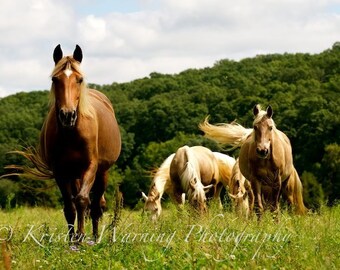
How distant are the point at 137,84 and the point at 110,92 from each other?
5127mm

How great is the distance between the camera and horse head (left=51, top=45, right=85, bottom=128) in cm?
668

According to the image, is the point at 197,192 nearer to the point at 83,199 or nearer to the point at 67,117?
the point at 83,199

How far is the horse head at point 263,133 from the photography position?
33.9ft

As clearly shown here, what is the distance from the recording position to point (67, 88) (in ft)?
22.3

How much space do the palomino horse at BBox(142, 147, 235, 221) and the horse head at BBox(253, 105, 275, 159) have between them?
3.46 metres

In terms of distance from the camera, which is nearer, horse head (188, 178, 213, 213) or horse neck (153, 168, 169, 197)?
horse head (188, 178, 213, 213)

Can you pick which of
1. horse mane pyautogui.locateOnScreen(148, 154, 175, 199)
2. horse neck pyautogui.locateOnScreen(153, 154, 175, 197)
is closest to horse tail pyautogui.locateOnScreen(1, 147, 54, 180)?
horse mane pyautogui.locateOnScreen(148, 154, 175, 199)

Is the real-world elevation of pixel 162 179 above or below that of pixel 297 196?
above

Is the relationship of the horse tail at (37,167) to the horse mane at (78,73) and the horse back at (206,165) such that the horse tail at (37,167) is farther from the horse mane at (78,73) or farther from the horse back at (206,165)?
the horse back at (206,165)

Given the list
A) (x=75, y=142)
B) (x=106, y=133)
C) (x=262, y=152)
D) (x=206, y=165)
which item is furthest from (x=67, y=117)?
(x=206, y=165)

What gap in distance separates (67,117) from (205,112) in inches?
2805

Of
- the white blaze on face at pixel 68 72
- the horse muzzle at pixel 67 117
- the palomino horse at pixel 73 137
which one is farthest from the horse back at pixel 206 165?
the horse muzzle at pixel 67 117

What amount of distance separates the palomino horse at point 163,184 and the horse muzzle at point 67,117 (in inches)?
261

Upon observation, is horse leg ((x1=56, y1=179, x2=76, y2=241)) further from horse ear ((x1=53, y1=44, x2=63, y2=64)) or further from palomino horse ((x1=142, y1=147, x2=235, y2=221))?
palomino horse ((x1=142, y1=147, x2=235, y2=221))
